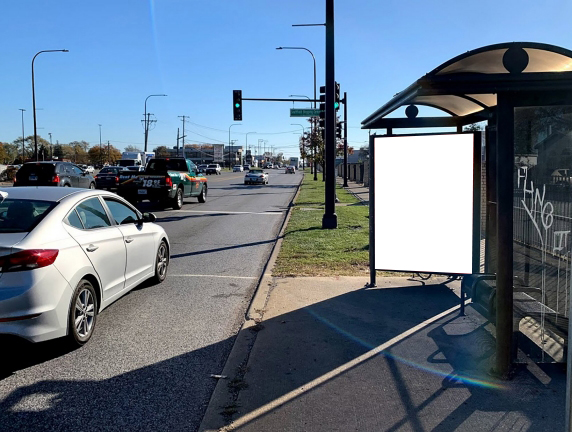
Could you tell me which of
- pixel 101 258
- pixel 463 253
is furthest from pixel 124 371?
pixel 463 253

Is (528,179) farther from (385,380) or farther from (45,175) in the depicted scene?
(45,175)

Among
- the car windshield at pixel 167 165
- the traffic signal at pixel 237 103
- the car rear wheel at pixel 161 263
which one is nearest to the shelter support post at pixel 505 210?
the car rear wheel at pixel 161 263

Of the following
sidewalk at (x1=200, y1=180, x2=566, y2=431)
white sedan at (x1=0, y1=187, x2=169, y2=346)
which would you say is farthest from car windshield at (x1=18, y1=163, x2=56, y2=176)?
sidewalk at (x1=200, y1=180, x2=566, y2=431)

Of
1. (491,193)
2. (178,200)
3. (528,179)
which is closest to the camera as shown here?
(528,179)

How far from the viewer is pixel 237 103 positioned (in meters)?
27.2

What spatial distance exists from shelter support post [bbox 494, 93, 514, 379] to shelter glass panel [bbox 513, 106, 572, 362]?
1.10 ft

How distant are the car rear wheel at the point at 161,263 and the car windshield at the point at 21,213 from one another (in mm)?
2466

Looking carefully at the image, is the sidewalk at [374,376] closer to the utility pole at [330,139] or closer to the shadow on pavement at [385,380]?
the shadow on pavement at [385,380]

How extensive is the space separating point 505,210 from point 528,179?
68 cm

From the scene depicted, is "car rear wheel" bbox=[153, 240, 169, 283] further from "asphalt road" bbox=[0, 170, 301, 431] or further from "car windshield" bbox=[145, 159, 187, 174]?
"car windshield" bbox=[145, 159, 187, 174]

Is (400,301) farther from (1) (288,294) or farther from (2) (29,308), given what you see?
(2) (29,308)

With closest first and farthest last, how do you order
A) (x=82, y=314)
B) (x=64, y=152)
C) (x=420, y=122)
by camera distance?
1. (x=82, y=314)
2. (x=420, y=122)
3. (x=64, y=152)

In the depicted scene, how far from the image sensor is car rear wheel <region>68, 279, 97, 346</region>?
198 inches

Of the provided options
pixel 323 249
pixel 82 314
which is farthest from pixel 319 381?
pixel 323 249
